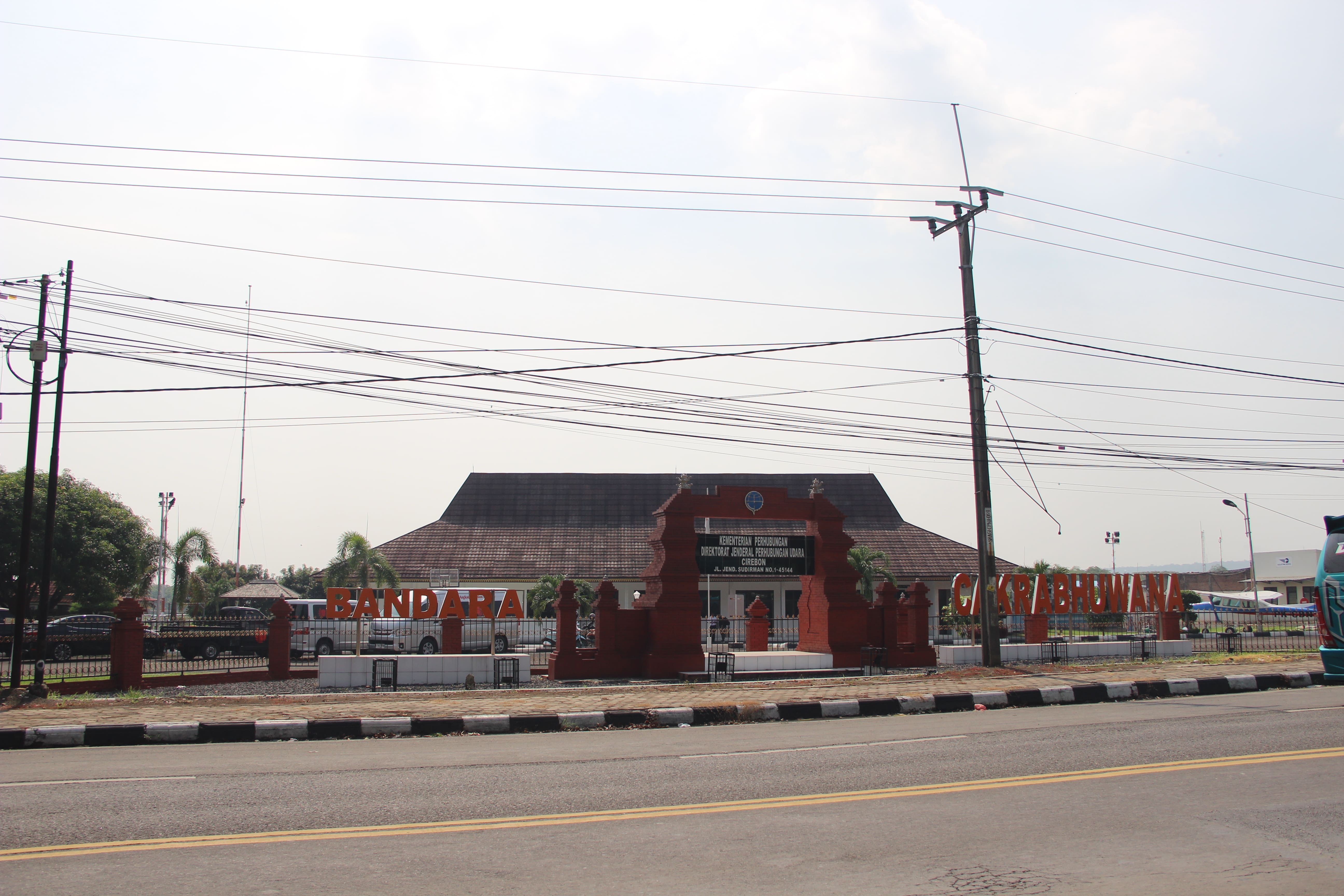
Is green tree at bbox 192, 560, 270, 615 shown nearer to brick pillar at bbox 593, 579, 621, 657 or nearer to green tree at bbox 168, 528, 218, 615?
green tree at bbox 168, 528, 218, 615

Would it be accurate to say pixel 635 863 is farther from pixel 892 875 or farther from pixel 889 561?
pixel 889 561

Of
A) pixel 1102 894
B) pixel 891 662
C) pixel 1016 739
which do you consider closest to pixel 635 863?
pixel 1102 894

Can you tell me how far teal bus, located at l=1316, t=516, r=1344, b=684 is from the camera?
16.6 m

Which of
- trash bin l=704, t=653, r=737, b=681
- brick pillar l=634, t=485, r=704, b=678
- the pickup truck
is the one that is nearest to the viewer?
trash bin l=704, t=653, r=737, b=681

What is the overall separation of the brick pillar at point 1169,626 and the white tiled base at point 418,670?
21.4m

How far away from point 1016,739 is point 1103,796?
3.30 metres

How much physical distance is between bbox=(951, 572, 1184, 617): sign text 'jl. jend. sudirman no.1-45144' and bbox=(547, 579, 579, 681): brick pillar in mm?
12164

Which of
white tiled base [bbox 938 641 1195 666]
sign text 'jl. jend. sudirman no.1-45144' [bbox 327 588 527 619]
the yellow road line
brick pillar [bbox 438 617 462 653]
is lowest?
white tiled base [bbox 938 641 1195 666]

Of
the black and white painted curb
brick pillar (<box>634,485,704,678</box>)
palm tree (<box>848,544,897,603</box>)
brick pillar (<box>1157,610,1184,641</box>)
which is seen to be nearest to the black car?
brick pillar (<box>634,485,704,678</box>)

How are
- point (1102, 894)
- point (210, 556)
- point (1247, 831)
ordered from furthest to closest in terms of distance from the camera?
point (210, 556)
point (1247, 831)
point (1102, 894)

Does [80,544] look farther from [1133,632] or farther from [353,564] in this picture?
[1133,632]

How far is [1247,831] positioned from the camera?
6340 mm

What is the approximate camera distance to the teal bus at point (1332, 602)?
1659cm

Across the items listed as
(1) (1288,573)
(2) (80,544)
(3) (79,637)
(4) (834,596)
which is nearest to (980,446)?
(4) (834,596)
